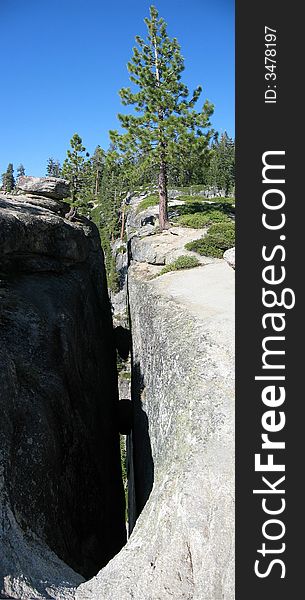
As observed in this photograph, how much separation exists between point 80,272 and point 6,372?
12.6m

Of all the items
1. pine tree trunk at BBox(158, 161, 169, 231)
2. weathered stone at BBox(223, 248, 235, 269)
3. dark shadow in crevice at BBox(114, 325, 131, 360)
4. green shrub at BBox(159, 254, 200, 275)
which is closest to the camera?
weathered stone at BBox(223, 248, 235, 269)

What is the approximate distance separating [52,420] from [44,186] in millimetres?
18414

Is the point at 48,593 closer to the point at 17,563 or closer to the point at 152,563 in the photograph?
the point at 17,563

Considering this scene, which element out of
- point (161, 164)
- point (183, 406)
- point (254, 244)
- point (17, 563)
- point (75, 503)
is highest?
point (161, 164)

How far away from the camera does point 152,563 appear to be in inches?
294

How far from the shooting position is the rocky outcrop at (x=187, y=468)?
278 inches

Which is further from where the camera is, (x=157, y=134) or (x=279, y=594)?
(x=157, y=134)

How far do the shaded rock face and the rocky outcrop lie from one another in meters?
1.52

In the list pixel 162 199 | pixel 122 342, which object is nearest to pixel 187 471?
pixel 162 199

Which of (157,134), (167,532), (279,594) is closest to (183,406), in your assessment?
(167,532)

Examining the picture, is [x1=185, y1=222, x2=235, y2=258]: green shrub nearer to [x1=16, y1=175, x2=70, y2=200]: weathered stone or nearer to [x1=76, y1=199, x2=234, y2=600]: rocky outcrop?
[x1=76, y1=199, x2=234, y2=600]: rocky outcrop

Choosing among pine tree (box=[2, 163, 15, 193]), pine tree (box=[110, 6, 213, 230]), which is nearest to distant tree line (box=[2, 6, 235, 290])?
pine tree (box=[110, 6, 213, 230])

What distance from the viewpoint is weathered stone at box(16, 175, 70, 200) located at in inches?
997

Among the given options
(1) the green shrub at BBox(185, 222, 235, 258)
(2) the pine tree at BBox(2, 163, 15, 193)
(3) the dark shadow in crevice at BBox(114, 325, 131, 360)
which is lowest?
(3) the dark shadow in crevice at BBox(114, 325, 131, 360)
